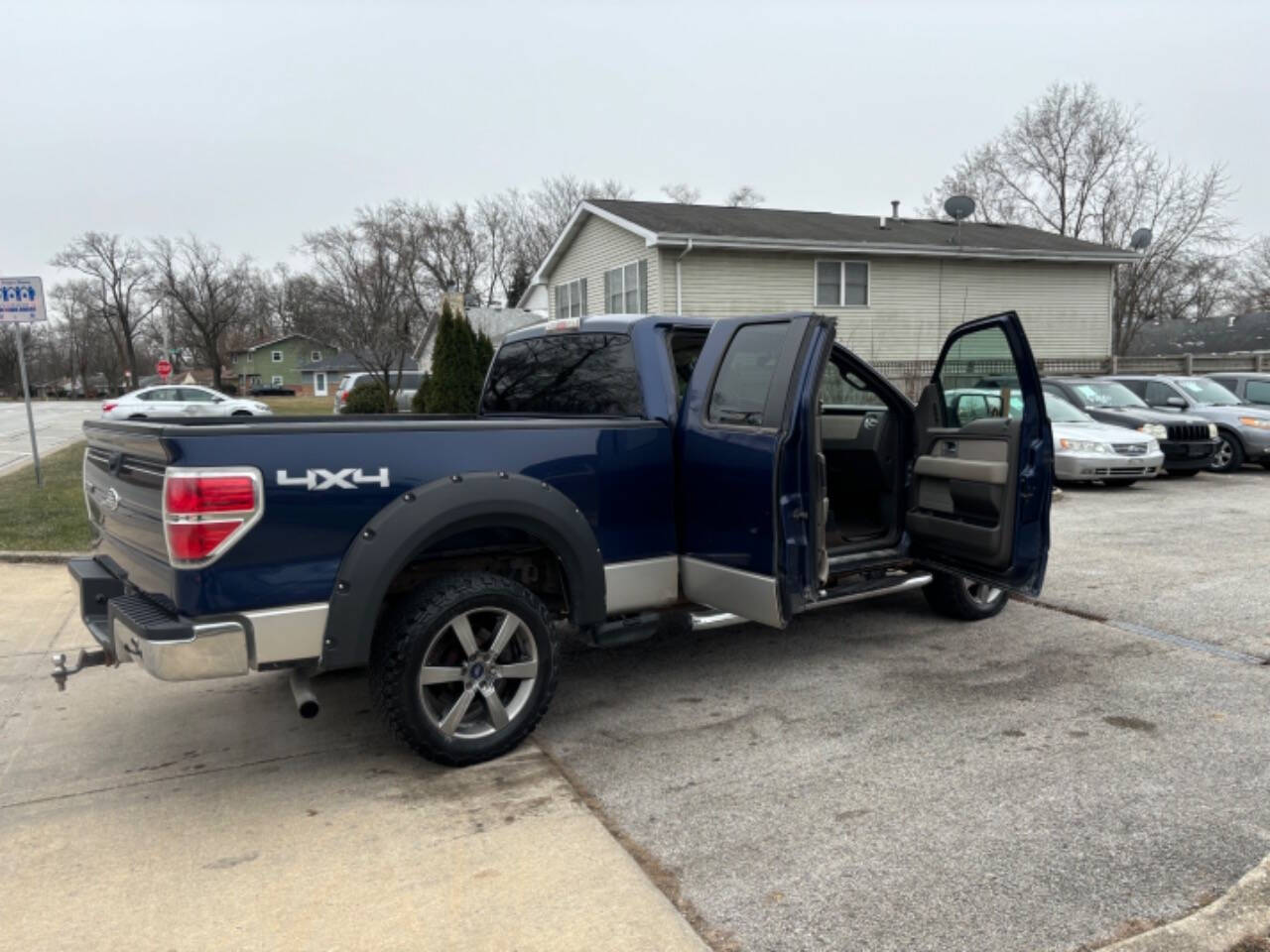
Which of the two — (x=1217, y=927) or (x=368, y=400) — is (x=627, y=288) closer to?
(x=368, y=400)

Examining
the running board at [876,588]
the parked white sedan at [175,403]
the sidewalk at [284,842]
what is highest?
the parked white sedan at [175,403]

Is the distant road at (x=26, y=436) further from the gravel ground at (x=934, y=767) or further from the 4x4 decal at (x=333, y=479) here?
the gravel ground at (x=934, y=767)

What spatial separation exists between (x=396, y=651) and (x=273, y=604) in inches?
19.7

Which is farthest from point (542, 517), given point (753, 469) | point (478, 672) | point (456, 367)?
point (456, 367)

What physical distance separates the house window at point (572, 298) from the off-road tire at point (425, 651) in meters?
19.4

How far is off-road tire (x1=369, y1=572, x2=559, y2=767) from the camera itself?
353 centimetres

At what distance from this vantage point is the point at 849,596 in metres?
4.64

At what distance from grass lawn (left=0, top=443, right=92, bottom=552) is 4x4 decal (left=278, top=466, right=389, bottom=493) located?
170 inches

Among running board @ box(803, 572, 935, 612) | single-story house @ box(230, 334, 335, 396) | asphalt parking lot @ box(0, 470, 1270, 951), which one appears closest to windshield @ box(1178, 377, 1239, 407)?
asphalt parking lot @ box(0, 470, 1270, 951)

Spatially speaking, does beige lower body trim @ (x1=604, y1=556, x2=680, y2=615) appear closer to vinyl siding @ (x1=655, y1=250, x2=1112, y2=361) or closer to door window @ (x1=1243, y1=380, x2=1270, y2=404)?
door window @ (x1=1243, y1=380, x2=1270, y2=404)

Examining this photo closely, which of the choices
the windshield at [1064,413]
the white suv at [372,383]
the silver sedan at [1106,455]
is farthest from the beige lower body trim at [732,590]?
the white suv at [372,383]

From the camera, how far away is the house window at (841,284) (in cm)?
2083

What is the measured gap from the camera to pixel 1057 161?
3825 cm

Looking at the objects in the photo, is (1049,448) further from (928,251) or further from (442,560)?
(928,251)
